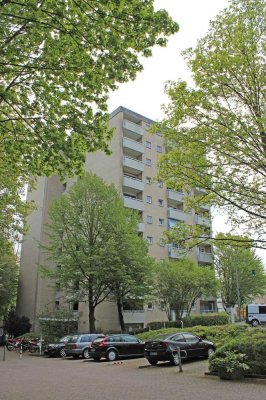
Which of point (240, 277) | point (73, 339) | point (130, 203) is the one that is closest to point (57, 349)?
point (73, 339)

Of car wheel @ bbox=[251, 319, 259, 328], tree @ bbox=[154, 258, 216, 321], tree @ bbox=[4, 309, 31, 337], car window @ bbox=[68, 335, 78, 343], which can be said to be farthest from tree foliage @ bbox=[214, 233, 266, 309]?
car window @ bbox=[68, 335, 78, 343]

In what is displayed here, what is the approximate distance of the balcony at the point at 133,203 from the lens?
136 ft

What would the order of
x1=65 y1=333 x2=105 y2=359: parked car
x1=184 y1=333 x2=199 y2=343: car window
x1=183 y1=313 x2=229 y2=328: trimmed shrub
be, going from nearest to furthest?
x1=184 y1=333 x2=199 y2=343: car window
x1=65 y1=333 x2=105 y2=359: parked car
x1=183 y1=313 x2=229 y2=328: trimmed shrub

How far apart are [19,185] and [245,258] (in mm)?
36635

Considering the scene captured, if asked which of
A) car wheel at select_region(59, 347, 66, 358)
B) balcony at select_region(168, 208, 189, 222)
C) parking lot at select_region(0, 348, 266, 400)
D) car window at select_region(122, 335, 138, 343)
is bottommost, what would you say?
car wheel at select_region(59, 347, 66, 358)

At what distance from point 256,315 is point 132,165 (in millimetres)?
22401

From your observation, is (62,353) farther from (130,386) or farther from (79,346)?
(130,386)

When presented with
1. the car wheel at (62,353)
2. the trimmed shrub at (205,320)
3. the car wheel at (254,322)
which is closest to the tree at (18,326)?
the trimmed shrub at (205,320)

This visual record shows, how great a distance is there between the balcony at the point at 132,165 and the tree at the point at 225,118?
2695cm

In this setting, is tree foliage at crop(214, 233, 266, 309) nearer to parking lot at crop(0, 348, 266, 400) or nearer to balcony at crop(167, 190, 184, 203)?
balcony at crop(167, 190, 184, 203)

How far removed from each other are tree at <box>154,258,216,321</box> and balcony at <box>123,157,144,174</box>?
1218 cm

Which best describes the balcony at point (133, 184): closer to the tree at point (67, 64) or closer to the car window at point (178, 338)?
the car window at point (178, 338)

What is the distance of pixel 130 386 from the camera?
11.8 m

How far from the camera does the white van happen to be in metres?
42.5
